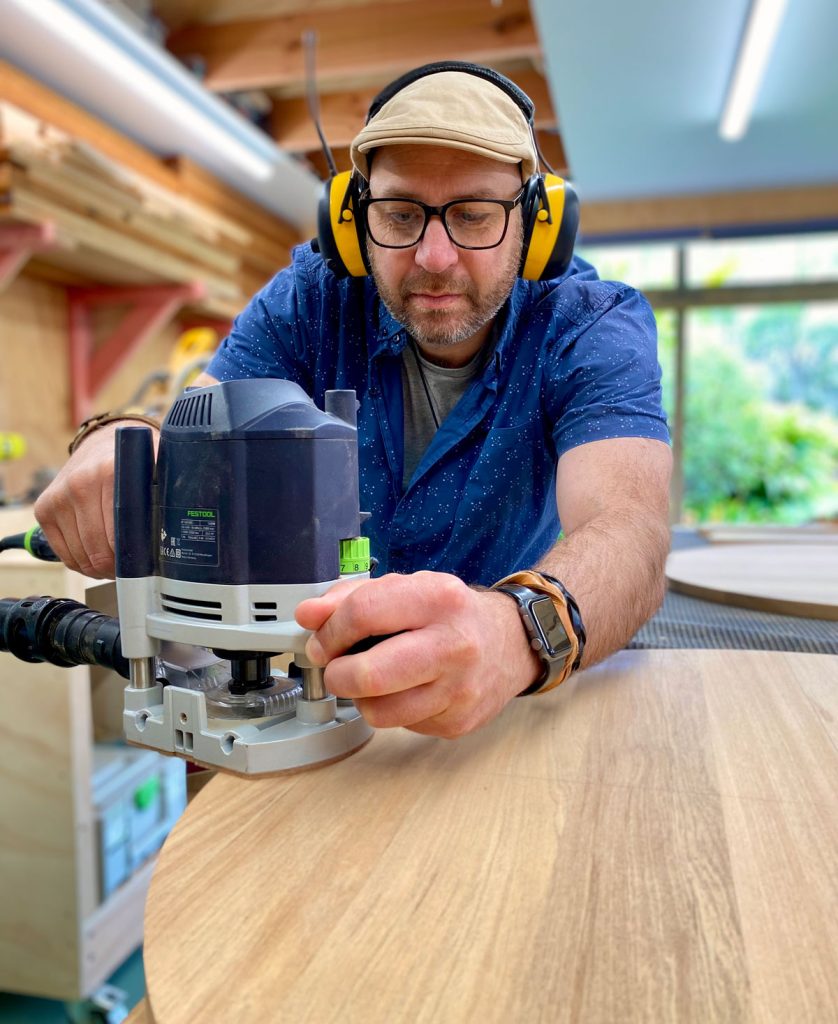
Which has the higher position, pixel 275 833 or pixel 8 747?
pixel 275 833

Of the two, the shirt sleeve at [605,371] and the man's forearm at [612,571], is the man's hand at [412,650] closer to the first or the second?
the man's forearm at [612,571]

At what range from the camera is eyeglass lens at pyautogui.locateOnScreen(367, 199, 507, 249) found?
1.20 metres

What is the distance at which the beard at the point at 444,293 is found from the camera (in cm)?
126

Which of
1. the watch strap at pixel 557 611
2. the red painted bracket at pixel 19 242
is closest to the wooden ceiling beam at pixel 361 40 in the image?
the red painted bracket at pixel 19 242

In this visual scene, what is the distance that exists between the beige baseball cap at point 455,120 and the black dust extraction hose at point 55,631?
76 centimetres

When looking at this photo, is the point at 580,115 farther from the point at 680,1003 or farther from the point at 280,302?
the point at 680,1003

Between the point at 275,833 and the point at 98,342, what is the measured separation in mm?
4267

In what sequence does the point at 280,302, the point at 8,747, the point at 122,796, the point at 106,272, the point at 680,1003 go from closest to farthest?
1. the point at 680,1003
2. the point at 280,302
3. the point at 8,747
4. the point at 122,796
5. the point at 106,272

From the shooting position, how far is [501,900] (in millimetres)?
543

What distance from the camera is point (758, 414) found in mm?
7047

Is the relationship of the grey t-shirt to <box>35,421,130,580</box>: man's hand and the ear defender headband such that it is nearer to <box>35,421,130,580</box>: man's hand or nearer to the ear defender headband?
the ear defender headband

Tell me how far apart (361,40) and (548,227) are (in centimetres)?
311

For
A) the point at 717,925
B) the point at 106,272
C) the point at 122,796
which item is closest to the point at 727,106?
the point at 106,272

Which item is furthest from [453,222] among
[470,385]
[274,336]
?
[274,336]
